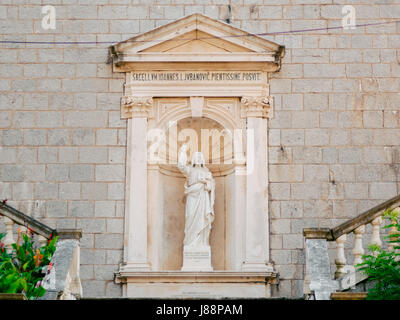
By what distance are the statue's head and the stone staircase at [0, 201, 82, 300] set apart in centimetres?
294

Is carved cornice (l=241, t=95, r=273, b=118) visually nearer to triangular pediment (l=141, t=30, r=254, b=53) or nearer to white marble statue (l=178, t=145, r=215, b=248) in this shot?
triangular pediment (l=141, t=30, r=254, b=53)

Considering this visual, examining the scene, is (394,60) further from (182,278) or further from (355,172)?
(182,278)

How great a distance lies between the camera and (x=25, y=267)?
1360cm

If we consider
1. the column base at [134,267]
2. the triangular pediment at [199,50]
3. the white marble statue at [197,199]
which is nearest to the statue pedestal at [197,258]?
the white marble statue at [197,199]

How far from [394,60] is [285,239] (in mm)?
3465

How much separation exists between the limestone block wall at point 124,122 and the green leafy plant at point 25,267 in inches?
90.8

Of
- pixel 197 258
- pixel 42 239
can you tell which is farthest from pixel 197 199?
pixel 42 239

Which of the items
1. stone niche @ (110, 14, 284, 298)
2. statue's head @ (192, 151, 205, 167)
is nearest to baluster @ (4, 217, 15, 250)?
stone niche @ (110, 14, 284, 298)

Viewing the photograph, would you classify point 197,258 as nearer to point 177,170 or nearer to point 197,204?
point 197,204

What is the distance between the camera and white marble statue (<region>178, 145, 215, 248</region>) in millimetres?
16766

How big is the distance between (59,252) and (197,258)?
2.93 metres

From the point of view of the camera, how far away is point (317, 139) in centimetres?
1714

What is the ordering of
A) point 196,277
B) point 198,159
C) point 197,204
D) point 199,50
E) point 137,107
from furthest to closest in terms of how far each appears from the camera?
point 199,50 < point 137,107 < point 198,159 < point 197,204 < point 196,277
